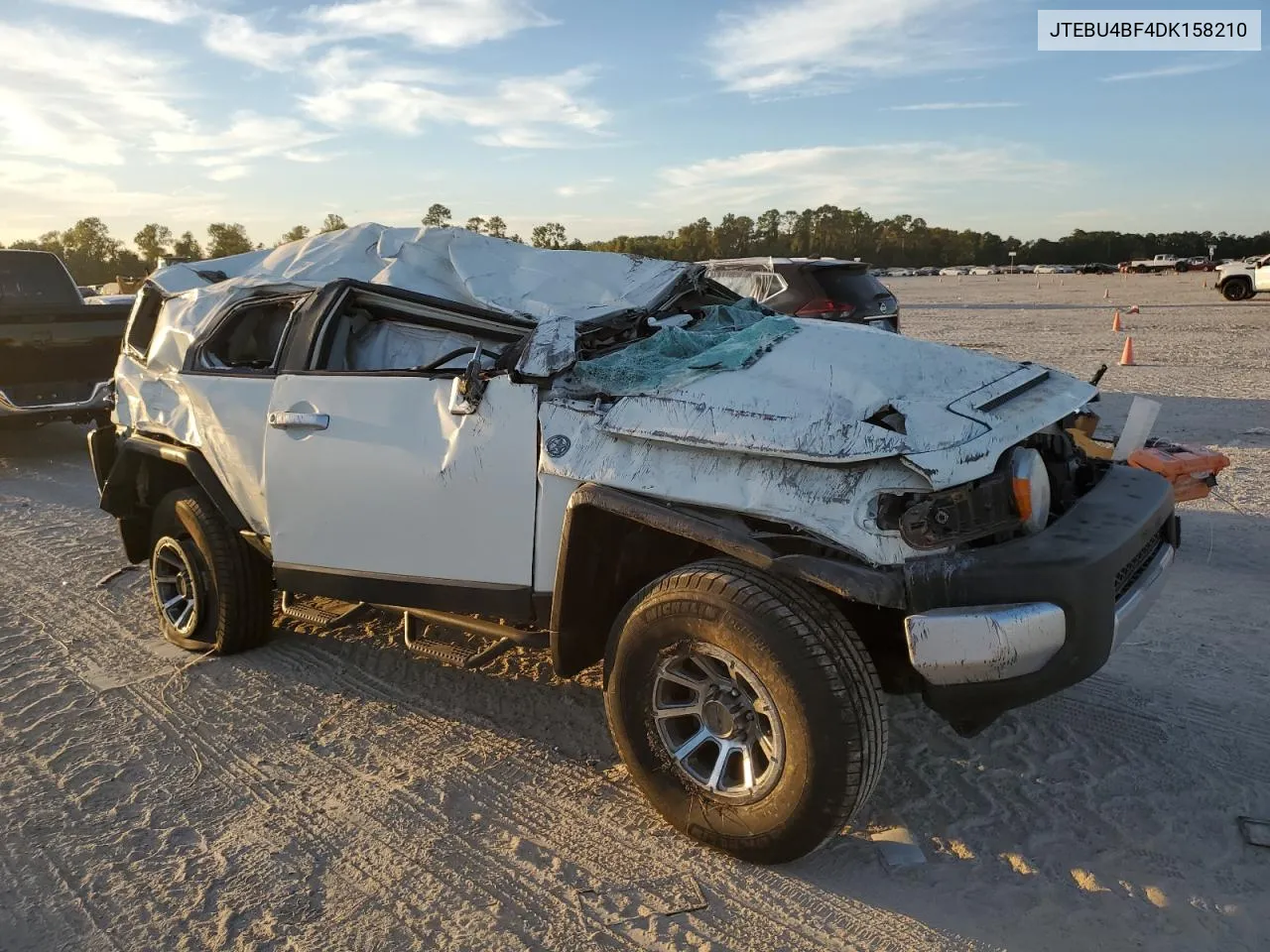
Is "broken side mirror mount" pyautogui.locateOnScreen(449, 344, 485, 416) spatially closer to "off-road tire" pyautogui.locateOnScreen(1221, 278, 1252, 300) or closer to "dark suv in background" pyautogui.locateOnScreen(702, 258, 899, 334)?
"dark suv in background" pyautogui.locateOnScreen(702, 258, 899, 334)

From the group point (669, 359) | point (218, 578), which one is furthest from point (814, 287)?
point (218, 578)

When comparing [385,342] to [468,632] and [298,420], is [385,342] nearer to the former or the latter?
[298,420]

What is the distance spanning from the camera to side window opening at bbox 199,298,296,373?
4.67 metres

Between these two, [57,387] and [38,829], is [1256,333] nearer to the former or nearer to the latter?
[57,387]

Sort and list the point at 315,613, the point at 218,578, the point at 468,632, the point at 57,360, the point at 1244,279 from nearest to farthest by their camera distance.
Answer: the point at 468,632, the point at 315,613, the point at 218,578, the point at 57,360, the point at 1244,279

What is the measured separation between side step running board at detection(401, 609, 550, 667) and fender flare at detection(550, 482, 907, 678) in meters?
0.19

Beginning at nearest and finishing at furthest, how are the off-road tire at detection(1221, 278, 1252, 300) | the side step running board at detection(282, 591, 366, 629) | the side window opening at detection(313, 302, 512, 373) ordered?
the side window opening at detection(313, 302, 512, 373), the side step running board at detection(282, 591, 366, 629), the off-road tire at detection(1221, 278, 1252, 300)

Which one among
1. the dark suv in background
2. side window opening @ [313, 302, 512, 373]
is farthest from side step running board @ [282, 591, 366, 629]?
the dark suv in background

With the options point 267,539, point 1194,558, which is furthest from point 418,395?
point 1194,558

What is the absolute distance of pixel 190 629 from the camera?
4.83 meters

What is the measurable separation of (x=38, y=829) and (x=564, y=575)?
6.72ft

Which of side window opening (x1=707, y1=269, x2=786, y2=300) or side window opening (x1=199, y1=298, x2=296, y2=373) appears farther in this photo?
side window opening (x1=707, y1=269, x2=786, y2=300)

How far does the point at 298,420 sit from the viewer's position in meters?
3.92

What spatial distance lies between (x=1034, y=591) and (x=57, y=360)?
1022 cm
